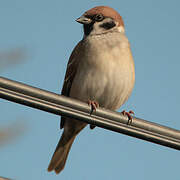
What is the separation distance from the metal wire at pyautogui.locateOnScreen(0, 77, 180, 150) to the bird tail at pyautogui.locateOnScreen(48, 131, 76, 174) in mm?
2671

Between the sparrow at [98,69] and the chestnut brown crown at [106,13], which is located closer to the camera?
Answer: the sparrow at [98,69]

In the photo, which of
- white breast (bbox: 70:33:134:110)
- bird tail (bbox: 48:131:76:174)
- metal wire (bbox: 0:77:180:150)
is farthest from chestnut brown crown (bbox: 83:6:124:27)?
metal wire (bbox: 0:77:180:150)

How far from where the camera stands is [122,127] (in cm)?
267

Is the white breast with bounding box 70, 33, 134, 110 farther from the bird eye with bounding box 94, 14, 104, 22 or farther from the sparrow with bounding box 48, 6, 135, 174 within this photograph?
the bird eye with bounding box 94, 14, 104, 22

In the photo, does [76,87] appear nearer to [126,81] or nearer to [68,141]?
[126,81]

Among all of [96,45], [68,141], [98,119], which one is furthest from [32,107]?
[68,141]

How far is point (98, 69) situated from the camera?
470 centimetres

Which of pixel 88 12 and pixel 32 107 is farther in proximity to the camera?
pixel 88 12

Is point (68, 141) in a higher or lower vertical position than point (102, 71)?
lower

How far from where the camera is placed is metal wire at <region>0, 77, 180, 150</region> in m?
2.40

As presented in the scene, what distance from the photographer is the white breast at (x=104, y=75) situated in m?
4.72

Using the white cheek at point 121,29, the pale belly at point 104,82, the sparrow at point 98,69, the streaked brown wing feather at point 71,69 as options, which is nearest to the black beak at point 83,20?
the sparrow at point 98,69

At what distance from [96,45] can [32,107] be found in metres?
2.72

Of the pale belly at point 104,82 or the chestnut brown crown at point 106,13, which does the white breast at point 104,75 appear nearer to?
the pale belly at point 104,82
